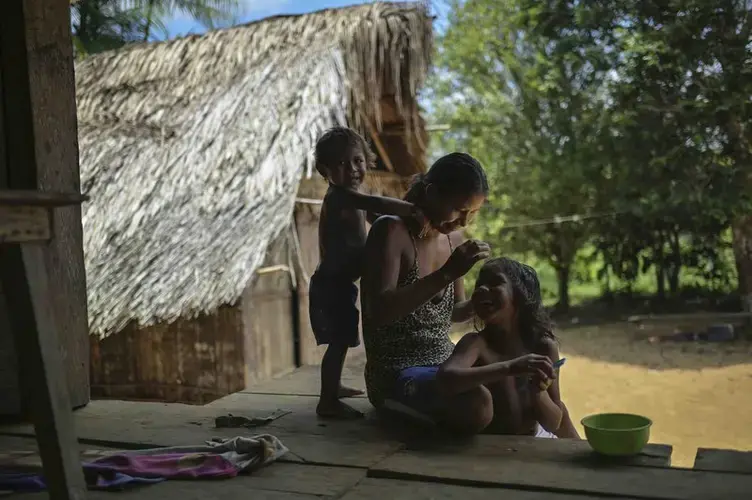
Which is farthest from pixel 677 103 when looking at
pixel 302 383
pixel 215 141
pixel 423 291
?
pixel 423 291

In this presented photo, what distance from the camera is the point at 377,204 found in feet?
7.88

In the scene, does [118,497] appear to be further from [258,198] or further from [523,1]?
[523,1]

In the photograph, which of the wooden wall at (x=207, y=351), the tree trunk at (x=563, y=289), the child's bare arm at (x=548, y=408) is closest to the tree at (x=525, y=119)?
the tree trunk at (x=563, y=289)

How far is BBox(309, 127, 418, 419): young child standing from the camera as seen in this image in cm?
251

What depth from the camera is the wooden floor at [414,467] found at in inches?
66.1

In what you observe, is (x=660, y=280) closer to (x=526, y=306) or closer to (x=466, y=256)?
(x=526, y=306)

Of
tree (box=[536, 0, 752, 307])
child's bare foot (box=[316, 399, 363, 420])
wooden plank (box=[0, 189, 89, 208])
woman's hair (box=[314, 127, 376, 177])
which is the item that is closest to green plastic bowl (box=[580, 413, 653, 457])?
child's bare foot (box=[316, 399, 363, 420])

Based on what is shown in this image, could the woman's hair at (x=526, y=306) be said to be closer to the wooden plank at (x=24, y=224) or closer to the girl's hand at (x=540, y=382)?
the girl's hand at (x=540, y=382)

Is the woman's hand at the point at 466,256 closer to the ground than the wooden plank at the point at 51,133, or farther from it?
closer to the ground

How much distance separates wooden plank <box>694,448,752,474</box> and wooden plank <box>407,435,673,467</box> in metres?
0.08

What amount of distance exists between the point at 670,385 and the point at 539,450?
5.49m

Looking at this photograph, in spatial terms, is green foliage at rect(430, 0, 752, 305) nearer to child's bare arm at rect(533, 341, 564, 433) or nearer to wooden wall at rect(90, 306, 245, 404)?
wooden wall at rect(90, 306, 245, 404)

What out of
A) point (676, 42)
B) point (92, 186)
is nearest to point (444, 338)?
point (92, 186)

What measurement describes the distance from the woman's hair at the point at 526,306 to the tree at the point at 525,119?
8244 millimetres
